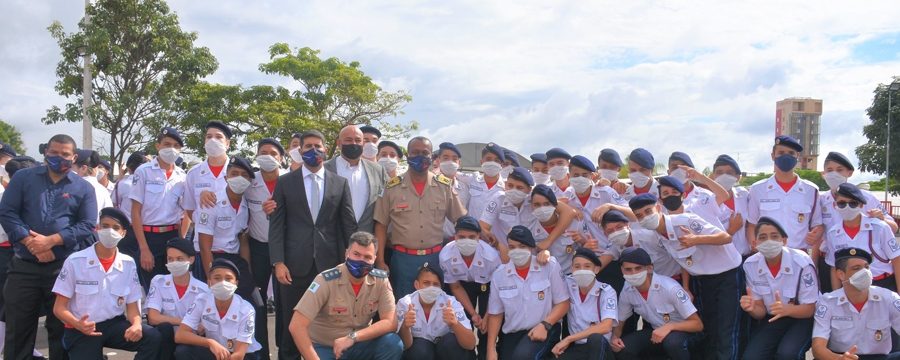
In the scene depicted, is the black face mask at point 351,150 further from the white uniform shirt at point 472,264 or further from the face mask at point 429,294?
the face mask at point 429,294

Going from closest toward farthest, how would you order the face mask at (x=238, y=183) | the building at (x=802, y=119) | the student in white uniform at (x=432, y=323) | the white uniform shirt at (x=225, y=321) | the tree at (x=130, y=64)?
the white uniform shirt at (x=225, y=321) < the student in white uniform at (x=432, y=323) < the face mask at (x=238, y=183) < the tree at (x=130, y=64) < the building at (x=802, y=119)

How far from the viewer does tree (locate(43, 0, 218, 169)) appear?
15930 mm

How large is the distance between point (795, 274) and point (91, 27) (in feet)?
50.6

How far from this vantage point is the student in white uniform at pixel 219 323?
5457 mm

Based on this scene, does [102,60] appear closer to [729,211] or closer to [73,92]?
[73,92]

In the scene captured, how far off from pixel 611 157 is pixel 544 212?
42.4 inches

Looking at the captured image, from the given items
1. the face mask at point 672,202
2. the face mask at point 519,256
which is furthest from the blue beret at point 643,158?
the face mask at point 519,256

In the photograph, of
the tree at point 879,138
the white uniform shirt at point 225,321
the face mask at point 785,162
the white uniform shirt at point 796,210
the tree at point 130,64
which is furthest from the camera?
the tree at point 879,138

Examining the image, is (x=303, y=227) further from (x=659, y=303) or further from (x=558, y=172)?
(x=659, y=303)

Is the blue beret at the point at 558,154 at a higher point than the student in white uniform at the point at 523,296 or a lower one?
higher

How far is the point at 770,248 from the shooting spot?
567cm

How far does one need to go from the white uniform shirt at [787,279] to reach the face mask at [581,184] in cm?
153

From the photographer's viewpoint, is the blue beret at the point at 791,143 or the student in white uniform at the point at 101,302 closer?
the student in white uniform at the point at 101,302

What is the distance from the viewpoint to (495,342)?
19.9 feet
